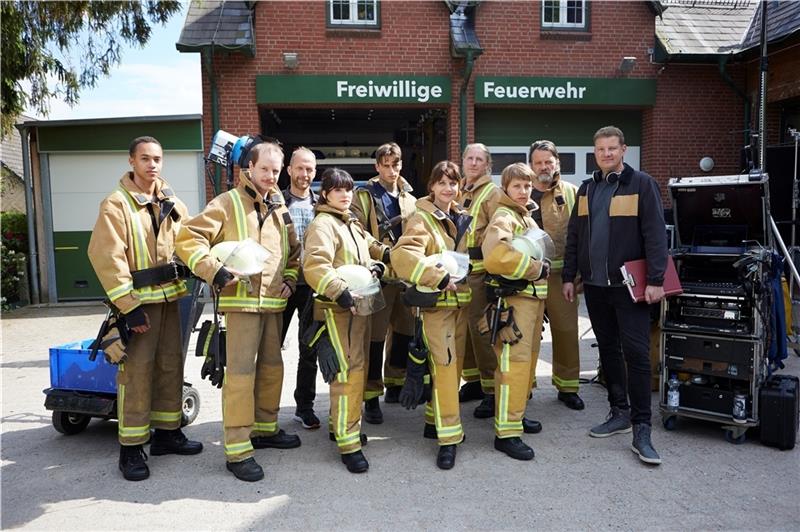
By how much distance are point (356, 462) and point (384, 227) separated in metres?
1.88

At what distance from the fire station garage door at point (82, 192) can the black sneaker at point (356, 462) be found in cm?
892

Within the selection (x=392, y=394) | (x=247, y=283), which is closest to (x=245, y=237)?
(x=247, y=283)

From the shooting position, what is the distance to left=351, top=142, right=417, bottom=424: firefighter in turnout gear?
5.14 metres

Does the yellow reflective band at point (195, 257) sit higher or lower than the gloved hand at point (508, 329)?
higher

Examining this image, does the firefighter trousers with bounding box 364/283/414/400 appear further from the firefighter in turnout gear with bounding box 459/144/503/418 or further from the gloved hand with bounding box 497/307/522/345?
the gloved hand with bounding box 497/307/522/345

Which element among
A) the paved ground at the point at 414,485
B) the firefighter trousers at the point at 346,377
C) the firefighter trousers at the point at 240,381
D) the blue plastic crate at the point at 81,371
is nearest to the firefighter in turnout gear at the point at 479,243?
the paved ground at the point at 414,485

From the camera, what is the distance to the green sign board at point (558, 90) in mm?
11859

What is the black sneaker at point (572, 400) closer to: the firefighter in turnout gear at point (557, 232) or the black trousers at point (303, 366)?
the firefighter in turnout gear at point (557, 232)

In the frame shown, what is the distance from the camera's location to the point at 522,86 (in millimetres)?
11914

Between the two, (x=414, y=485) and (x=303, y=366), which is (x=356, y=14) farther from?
(x=414, y=485)

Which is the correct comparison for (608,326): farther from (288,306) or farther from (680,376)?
(288,306)

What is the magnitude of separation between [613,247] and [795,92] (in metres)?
8.59

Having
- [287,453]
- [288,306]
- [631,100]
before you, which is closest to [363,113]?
[631,100]

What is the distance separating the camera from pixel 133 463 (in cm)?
418
